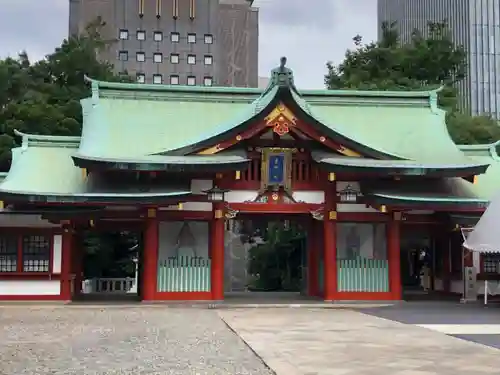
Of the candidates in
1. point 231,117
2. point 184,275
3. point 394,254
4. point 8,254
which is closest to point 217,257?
point 184,275

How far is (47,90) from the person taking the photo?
41875mm

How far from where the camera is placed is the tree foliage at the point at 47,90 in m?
35.3

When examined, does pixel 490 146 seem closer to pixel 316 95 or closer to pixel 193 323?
pixel 316 95

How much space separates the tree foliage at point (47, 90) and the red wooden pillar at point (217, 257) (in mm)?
15394

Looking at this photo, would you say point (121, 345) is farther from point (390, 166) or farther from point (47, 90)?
point (47, 90)

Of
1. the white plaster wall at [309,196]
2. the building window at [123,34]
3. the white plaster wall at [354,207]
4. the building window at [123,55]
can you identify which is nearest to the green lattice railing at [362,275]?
the white plaster wall at [354,207]

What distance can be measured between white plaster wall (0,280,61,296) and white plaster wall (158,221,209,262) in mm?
3974

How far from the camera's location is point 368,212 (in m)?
23.5

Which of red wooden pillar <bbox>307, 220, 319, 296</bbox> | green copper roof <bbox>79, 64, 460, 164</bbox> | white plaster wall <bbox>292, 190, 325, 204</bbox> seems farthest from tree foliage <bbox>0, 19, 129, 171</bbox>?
white plaster wall <bbox>292, 190, 325, 204</bbox>

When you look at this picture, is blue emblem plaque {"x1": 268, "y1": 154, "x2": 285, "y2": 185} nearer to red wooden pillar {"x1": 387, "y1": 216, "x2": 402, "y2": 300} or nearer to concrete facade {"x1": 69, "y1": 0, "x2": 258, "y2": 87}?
red wooden pillar {"x1": 387, "y1": 216, "x2": 402, "y2": 300}

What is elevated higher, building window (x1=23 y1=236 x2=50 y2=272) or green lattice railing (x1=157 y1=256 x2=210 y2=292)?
building window (x1=23 y1=236 x2=50 y2=272)

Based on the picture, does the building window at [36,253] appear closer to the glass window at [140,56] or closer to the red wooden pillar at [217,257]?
the red wooden pillar at [217,257]

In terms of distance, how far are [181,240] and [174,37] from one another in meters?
65.5

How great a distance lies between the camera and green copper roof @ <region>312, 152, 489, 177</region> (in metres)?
22.0
